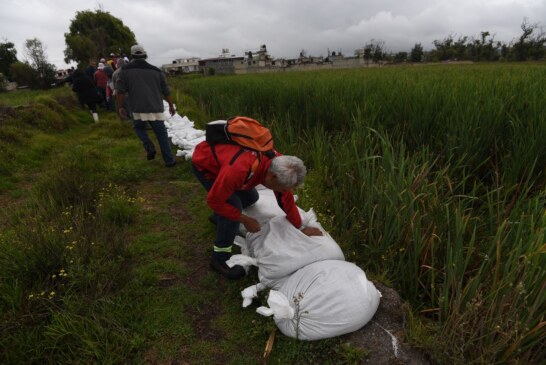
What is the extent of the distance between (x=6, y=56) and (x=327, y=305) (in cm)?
3890

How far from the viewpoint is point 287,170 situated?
5.02 ft

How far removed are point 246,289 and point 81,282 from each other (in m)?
0.93

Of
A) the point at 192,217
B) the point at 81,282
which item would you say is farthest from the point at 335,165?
the point at 81,282

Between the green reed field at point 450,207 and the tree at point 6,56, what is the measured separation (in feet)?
118

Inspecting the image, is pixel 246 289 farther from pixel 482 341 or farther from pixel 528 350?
pixel 528 350

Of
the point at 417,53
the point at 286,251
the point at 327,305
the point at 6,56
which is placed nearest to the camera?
the point at 327,305

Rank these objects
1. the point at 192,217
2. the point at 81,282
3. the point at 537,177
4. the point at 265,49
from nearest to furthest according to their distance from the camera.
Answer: the point at 81,282 → the point at 537,177 → the point at 192,217 → the point at 265,49

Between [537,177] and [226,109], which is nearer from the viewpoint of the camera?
[537,177]

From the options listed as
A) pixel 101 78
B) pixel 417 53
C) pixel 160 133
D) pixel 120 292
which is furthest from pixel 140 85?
pixel 417 53

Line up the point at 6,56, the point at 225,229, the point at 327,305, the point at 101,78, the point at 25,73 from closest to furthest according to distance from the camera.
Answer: the point at 327,305 < the point at 225,229 < the point at 101,78 < the point at 25,73 < the point at 6,56

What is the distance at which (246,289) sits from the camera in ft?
5.87

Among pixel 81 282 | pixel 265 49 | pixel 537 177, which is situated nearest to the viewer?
pixel 81 282

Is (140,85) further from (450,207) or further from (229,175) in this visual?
(450,207)

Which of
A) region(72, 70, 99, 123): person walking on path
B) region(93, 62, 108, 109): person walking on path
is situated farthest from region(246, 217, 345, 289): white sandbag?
region(93, 62, 108, 109): person walking on path
